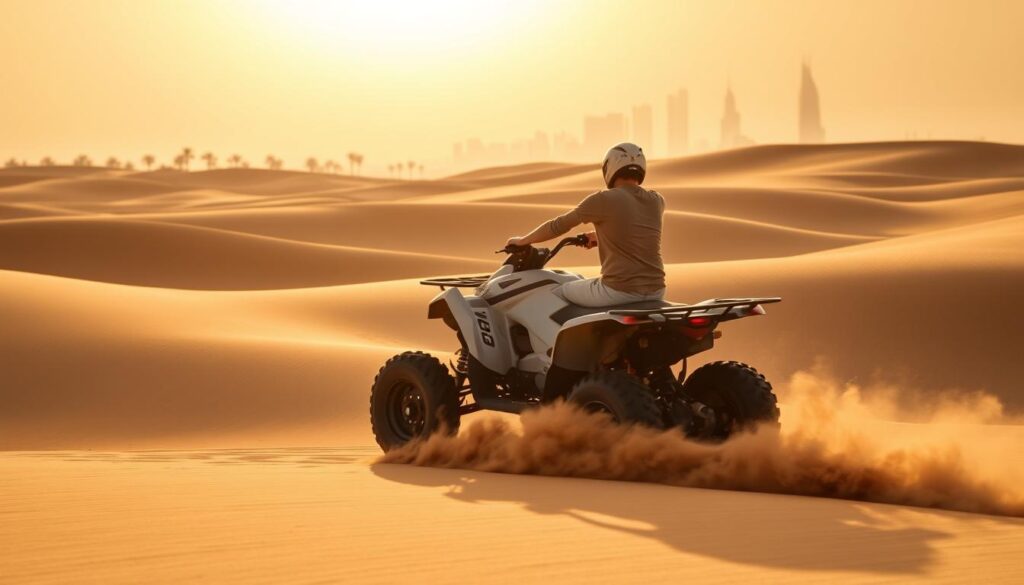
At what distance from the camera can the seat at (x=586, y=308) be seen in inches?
298

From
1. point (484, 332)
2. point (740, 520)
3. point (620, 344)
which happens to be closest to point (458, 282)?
point (484, 332)

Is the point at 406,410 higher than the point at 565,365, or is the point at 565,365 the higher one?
the point at 565,365

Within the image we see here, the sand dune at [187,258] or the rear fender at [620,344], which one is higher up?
the sand dune at [187,258]

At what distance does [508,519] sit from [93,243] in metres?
33.1

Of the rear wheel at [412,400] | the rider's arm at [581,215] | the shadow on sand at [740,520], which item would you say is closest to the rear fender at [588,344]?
the rider's arm at [581,215]

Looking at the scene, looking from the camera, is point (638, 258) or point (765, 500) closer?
point (765, 500)

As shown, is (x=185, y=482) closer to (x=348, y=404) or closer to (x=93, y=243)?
(x=348, y=404)

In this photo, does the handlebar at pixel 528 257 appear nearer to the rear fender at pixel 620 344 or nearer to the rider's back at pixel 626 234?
the rider's back at pixel 626 234

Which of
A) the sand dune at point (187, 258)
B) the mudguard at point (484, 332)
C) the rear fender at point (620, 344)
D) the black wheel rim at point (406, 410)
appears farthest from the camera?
the sand dune at point (187, 258)

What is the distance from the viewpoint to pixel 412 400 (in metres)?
8.77

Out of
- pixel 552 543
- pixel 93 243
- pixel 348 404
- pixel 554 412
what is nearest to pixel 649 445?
pixel 554 412

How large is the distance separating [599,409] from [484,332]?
1203 mm

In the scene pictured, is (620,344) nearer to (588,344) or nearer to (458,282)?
(588,344)

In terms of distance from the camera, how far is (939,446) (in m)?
6.98
